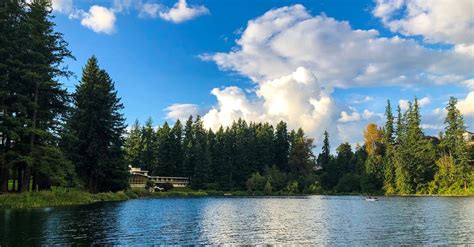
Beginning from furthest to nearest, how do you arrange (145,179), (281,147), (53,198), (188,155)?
1. (281,147)
2. (188,155)
3. (145,179)
4. (53,198)

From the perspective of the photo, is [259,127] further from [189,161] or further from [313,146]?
[189,161]

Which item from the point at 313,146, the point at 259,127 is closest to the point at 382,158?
the point at 313,146

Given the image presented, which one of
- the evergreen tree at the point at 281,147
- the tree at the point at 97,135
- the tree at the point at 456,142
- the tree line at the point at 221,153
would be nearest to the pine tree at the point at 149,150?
the tree line at the point at 221,153

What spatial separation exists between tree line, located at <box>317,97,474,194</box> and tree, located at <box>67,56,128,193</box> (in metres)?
77.4

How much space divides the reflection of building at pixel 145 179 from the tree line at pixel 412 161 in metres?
48.6

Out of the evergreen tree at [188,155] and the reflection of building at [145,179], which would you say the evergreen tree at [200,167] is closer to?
the evergreen tree at [188,155]

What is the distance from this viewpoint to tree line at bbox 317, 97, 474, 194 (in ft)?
345

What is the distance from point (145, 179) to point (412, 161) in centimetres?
7510

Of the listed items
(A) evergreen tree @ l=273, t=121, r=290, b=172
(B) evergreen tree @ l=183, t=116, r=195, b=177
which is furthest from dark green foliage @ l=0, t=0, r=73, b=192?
(A) evergreen tree @ l=273, t=121, r=290, b=172

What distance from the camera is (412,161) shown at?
375 ft

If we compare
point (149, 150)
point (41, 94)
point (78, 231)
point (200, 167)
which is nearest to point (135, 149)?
point (149, 150)

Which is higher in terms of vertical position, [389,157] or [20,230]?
[389,157]

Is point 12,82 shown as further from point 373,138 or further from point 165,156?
point 373,138

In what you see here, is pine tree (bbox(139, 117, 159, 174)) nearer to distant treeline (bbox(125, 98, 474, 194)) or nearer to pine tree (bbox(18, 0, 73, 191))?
distant treeline (bbox(125, 98, 474, 194))
